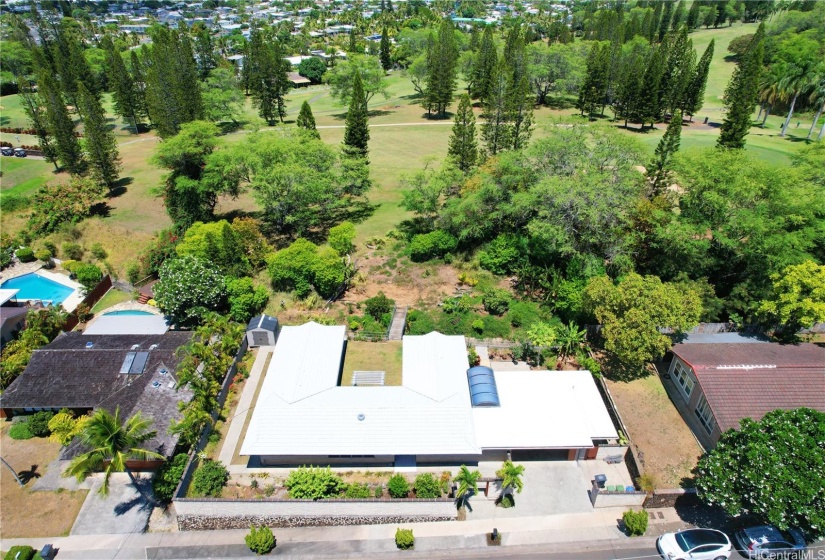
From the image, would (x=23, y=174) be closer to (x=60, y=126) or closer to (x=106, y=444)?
(x=60, y=126)

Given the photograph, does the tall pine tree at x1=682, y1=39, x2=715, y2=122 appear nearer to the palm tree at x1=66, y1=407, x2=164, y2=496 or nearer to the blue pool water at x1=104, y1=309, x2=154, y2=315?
the blue pool water at x1=104, y1=309, x2=154, y2=315

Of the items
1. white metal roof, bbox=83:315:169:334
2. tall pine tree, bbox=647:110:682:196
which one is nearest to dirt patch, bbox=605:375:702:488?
tall pine tree, bbox=647:110:682:196

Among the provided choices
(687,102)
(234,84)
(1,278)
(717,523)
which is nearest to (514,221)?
(717,523)

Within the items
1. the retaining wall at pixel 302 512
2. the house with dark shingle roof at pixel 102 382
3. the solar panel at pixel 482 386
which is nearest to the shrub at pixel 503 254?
the solar panel at pixel 482 386

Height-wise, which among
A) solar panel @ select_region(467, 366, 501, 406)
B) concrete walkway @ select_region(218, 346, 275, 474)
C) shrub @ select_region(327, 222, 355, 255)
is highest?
shrub @ select_region(327, 222, 355, 255)

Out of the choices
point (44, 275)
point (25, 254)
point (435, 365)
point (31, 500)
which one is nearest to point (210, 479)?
point (31, 500)

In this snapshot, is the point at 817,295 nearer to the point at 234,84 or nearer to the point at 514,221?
the point at 514,221

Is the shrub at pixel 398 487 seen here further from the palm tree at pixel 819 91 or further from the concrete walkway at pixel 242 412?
the palm tree at pixel 819 91
